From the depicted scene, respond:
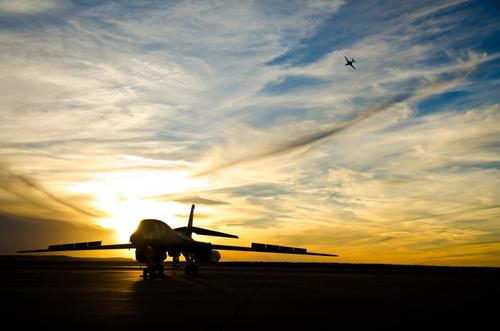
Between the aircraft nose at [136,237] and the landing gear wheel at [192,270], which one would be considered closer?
the aircraft nose at [136,237]

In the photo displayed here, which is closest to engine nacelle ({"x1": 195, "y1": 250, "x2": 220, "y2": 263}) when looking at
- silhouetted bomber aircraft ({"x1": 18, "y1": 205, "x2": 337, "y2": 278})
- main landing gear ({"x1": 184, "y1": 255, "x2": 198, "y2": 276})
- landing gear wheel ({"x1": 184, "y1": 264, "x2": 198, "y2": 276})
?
silhouetted bomber aircraft ({"x1": 18, "y1": 205, "x2": 337, "y2": 278})

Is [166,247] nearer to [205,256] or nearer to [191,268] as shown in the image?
[191,268]

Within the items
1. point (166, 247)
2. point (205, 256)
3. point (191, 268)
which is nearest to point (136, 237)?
point (166, 247)

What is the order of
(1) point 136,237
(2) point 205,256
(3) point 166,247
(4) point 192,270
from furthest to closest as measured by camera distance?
(2) point 205,256 < (4) point 192,270 < (3) point 166,247 < (1) point 136,237

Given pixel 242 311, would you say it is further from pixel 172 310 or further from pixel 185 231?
pixel 185 231

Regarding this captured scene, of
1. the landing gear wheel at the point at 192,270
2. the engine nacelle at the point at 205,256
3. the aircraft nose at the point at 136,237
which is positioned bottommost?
the landing gear wheel at the point at 192,270

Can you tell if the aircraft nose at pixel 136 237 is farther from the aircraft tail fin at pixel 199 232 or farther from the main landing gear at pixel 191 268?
the aircraft tail fin at pixel 199 232

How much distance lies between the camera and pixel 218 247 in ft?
139

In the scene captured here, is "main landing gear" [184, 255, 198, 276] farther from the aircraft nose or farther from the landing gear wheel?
the aircraft nose

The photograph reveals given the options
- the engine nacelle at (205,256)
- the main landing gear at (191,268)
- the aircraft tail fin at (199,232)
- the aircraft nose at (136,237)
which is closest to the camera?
the aircraft nose at (136,237)

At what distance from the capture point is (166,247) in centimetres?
3325

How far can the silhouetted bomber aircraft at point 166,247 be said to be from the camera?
30.6 meters

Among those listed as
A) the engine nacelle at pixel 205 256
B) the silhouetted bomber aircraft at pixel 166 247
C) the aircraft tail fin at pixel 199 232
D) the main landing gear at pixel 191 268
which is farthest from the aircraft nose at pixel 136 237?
the aircraft tail fin at pixel 199 232

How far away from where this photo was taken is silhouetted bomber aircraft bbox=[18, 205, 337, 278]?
3056 cm
